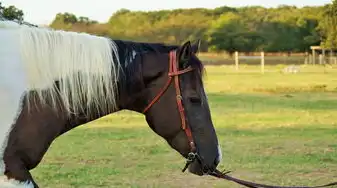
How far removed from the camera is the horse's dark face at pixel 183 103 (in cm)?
342

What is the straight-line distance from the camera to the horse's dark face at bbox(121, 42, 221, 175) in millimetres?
3420

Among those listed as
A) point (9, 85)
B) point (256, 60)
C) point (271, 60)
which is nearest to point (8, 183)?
point (9, 85)

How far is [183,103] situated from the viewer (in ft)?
11.2

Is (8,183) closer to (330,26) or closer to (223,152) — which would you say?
(223,152)

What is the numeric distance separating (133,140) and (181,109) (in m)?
8.74

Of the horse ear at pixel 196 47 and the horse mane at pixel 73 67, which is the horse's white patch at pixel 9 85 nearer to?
the horse mane at pixel 73 67

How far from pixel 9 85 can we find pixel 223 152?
7613 mm

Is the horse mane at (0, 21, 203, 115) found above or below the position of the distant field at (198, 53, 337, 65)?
above

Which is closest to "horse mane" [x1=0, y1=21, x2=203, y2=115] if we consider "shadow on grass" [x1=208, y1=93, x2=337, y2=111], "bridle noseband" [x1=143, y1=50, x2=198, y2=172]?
"bridle noseband" [x1=143, y1=50, x2=198, y2=172]

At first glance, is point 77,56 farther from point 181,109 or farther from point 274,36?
point 274,36

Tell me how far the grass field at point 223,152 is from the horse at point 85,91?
4460 mm

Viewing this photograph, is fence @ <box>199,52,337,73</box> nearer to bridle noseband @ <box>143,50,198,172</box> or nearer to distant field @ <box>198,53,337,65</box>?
distant field @ <box>198,53,337,65</box>

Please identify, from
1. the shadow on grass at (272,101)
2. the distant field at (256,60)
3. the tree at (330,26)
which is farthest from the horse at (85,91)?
the distant field at (256,60)

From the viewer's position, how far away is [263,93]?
25.8 m
